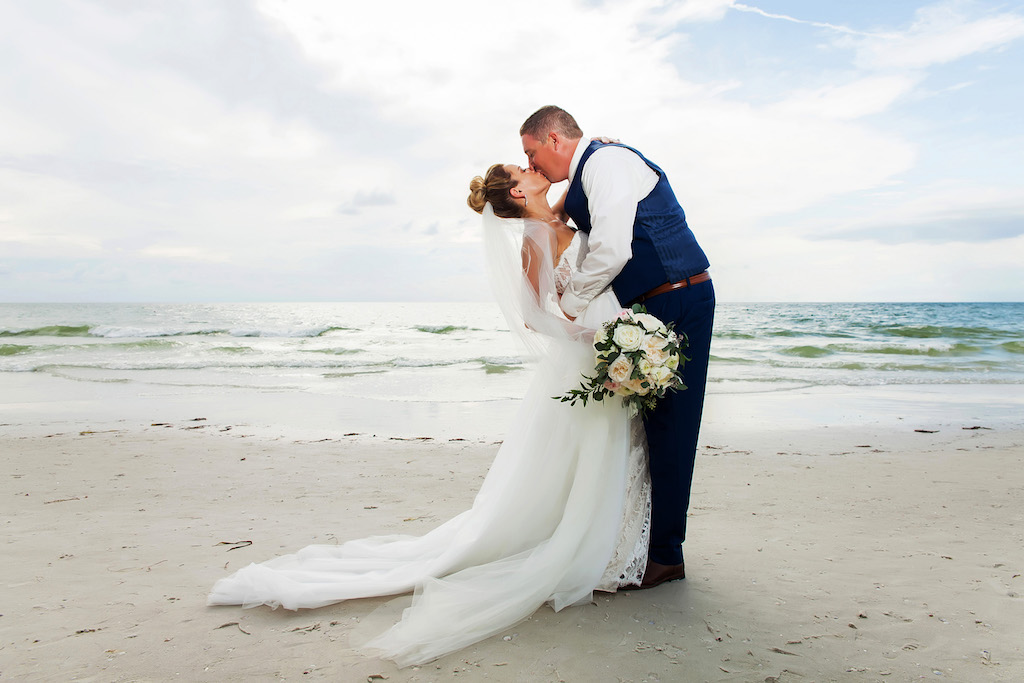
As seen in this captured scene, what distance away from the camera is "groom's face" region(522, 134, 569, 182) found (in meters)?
2.98

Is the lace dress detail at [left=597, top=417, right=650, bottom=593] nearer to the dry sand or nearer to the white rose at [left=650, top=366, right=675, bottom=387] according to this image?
the dry sand

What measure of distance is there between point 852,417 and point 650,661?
7.26m

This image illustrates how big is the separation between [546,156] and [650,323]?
3.04 feet

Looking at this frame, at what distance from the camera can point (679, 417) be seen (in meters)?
2.98

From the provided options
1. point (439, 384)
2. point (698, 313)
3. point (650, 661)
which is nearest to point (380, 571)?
point (650, 661)

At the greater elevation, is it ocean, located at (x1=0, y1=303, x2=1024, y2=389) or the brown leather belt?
the brown leather belt

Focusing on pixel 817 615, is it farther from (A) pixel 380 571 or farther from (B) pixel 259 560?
(B) pixel 259 560

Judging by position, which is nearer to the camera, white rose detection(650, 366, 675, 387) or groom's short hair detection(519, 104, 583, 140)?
white rose detection(650, 366, 675, 387)

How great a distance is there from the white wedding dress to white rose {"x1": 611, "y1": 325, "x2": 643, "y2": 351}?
343 millimetres

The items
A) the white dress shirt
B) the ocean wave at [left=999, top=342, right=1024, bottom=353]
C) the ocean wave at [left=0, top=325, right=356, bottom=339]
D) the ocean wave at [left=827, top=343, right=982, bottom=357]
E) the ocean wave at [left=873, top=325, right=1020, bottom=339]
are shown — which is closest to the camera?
the white dress shirt

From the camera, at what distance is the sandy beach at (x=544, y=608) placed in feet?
8.15

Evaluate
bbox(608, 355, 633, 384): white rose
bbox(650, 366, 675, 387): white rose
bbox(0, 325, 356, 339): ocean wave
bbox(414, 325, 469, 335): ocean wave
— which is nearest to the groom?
bbox(650, 366, 675, 387): white rose

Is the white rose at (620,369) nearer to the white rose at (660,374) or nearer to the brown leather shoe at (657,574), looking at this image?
the white rose at (660,374)

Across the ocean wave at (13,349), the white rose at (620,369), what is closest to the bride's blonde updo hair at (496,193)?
the white rose at (620,369)
